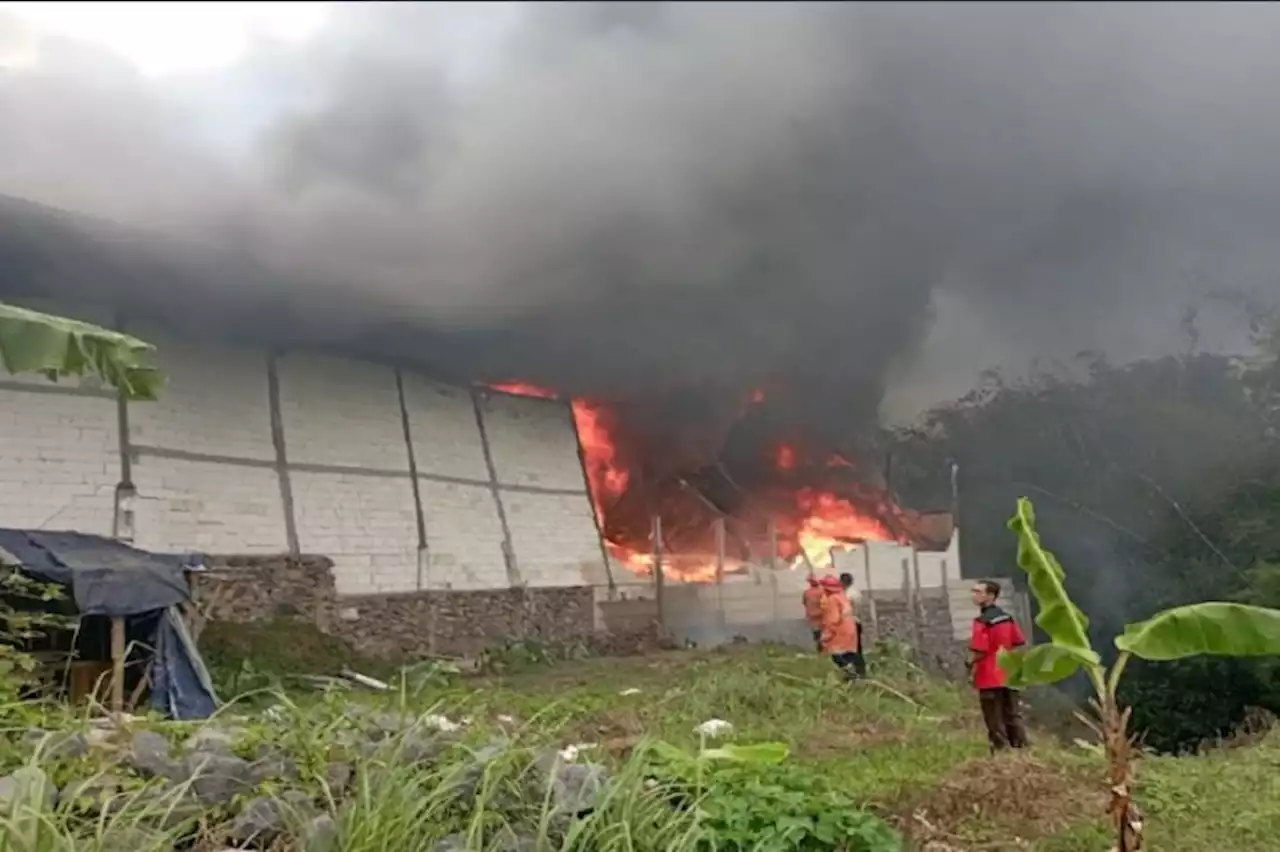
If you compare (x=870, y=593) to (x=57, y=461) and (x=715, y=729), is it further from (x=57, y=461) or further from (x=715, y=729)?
(x=57, y=461)

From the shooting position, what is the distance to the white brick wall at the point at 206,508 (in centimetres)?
1126

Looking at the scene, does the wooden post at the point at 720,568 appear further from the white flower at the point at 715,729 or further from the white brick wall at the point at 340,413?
the white flower at the point at 715,729

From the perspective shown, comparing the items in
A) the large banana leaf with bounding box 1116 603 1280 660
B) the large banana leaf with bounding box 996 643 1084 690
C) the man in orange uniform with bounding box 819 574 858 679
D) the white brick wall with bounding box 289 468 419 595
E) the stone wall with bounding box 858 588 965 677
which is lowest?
the stone wall with bounding box 858 588 965 677

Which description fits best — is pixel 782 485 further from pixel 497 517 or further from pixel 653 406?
pixel 497 517

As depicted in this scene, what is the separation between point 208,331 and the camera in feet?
40.1

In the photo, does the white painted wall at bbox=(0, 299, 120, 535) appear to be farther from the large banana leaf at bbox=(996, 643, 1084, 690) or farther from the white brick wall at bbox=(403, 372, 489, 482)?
the large banana leaf at bbox=(996, 643, 1084, 690)

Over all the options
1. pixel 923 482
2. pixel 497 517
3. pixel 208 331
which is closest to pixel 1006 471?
pixel 923 482

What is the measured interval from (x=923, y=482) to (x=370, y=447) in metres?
11.1

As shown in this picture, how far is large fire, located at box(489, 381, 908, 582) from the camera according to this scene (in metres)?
17.3

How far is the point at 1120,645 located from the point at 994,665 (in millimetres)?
3007

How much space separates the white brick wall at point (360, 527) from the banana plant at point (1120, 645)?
30.6 feet

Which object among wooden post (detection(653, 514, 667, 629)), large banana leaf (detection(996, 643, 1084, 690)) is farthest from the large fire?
large banana leaf (detection(996, 643, 1084, 690))

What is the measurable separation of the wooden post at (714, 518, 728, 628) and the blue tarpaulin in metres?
8.54

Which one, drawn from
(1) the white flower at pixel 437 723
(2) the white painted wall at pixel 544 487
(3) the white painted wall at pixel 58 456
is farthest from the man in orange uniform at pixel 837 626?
(3) the white painted wall at pixel 58 456
